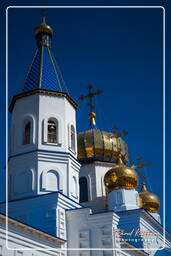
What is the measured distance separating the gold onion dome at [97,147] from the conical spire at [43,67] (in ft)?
22.4

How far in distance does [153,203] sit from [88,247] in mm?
10732

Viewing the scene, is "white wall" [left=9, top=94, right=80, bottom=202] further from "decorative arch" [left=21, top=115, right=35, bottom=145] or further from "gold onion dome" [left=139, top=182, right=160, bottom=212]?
"gold onion dome" [left=139, top=182, right=160, bottom=212]

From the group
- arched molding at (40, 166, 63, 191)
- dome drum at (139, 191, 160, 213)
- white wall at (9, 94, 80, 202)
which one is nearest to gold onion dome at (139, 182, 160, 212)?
dome drum at (139, 191, 160, 213)

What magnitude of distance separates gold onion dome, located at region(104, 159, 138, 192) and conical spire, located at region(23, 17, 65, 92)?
6.02 meters

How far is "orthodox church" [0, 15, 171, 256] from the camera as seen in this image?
13445 mm

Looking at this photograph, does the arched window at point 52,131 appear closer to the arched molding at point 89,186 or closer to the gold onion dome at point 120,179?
the gold onion dome at point 120,179

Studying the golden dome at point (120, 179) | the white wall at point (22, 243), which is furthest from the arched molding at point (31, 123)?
the golden dome at point (120, 179)

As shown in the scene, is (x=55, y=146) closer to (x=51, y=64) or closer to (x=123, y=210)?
(x=51, y=64)

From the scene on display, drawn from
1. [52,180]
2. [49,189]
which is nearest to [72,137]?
[52,180]

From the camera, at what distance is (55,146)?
1598 cm

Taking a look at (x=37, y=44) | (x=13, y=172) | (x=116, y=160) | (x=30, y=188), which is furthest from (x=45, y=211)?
(x=116, y=160)

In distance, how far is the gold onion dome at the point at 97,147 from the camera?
24047 mm

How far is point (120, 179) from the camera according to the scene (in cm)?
2128

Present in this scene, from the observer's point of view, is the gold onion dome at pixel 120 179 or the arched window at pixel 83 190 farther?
the arched window at pixel 83 190
